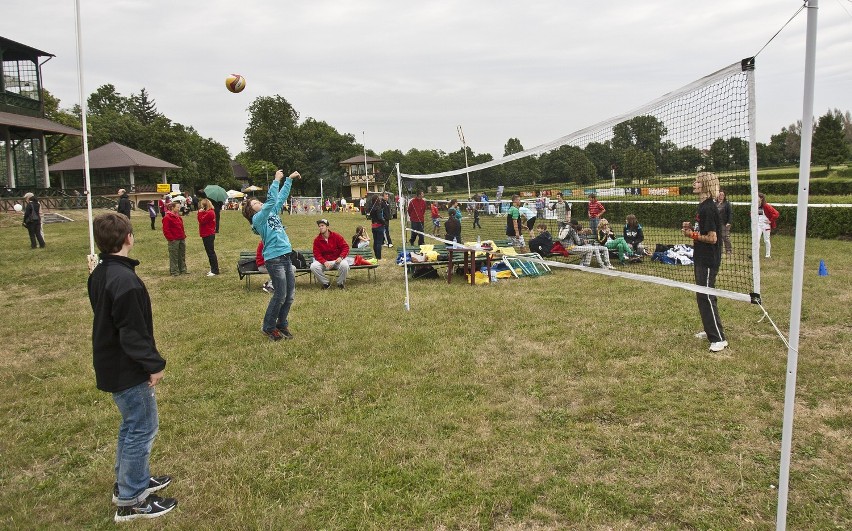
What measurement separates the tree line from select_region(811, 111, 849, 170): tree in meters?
0.07

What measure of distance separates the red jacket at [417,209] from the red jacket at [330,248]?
3257 millimetres

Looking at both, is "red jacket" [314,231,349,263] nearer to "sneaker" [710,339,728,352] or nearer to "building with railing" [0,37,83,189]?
"sneaker" [710,339,728,352]

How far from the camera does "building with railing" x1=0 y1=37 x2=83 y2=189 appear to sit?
3528 centimetres

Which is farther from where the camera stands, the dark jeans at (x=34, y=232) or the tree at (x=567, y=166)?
the dark jeans at (x=34, y=232)

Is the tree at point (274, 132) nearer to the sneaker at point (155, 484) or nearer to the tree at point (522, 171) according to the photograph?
the tree at point (522, 171)

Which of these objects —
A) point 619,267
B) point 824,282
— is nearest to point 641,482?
point 824,282

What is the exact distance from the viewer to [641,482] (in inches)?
151

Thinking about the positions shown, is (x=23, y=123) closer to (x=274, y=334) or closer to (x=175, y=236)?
(x=175, y=236)

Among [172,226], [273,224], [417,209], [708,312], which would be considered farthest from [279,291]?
[417,209]

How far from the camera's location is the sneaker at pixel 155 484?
3.80 m

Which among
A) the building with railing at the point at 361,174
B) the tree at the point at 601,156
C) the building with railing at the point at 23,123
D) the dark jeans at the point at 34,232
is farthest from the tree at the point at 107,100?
the tree at the point at 601,156

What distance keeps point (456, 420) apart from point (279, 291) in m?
3.53

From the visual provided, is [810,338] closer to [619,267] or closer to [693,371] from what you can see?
[693,371]

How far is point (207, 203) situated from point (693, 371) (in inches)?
452
